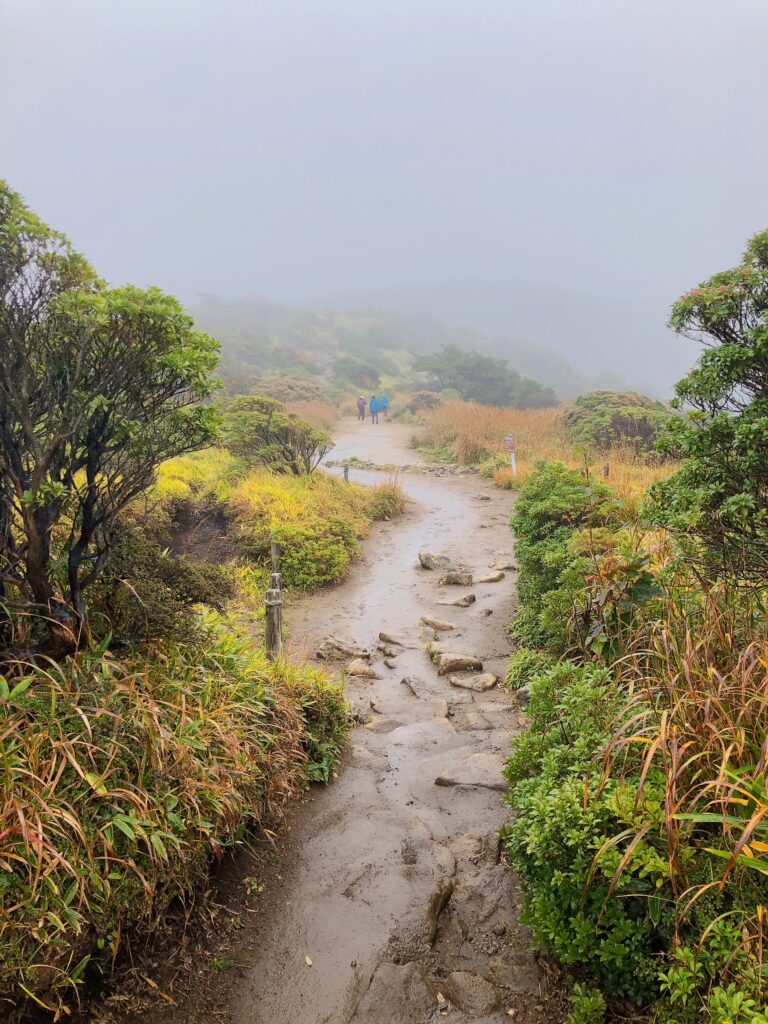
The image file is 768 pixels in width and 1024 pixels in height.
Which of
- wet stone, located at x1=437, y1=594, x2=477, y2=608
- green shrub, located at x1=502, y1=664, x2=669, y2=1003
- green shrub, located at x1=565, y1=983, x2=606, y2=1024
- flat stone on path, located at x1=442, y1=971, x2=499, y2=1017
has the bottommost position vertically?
wet stone, located at x1=437, y1=594, x2=477, y2=608

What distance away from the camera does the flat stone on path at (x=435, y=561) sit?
1070cm

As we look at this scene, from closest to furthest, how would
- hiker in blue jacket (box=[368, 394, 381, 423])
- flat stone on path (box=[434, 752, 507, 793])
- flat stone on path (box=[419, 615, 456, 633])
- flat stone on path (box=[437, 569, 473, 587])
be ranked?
1. flat stone on path (box=[434, 752, 507, 793])
2. flat stone on path (box=[419, 615, 456, 633])
3. flat stone on path (box=[437, 569, 473, 587])
4. hiker in blue jacket (box=[368, 394, 381, 423])

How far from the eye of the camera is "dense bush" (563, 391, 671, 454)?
734 inches

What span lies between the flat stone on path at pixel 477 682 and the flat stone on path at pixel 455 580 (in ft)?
10.8

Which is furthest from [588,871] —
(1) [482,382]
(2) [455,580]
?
(1) [482,382]

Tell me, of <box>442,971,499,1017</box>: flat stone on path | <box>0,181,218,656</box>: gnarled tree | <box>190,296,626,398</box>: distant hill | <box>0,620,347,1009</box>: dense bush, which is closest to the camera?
<box>0,620,347,1009</box>: dense bush

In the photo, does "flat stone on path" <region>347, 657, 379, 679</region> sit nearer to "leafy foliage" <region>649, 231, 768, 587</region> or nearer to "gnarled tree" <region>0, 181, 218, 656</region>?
"gnarled tree" <region>0, 181, 218, 656</region>

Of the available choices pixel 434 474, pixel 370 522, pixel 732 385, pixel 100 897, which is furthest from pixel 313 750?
pixel 434 474

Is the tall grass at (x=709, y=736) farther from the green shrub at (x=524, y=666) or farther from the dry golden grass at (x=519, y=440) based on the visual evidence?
the dry golden grass at (x=519, y=440)

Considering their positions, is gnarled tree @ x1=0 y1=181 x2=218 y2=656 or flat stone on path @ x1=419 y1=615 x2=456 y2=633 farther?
flat stone on path @ x1=419 y1=615 x2=456 y2=633

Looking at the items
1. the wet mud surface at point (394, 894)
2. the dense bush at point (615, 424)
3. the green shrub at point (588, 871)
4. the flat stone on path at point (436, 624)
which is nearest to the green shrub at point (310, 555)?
the flat stone on path at point (436, 624)

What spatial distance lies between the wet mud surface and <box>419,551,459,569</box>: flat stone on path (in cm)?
386

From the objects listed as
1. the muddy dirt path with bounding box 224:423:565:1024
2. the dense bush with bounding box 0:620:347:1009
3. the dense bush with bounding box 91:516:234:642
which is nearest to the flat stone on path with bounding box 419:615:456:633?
the muddy dirt path with bounding box 224:423:565:1024

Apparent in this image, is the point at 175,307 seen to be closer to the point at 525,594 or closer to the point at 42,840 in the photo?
the point at 42,840
